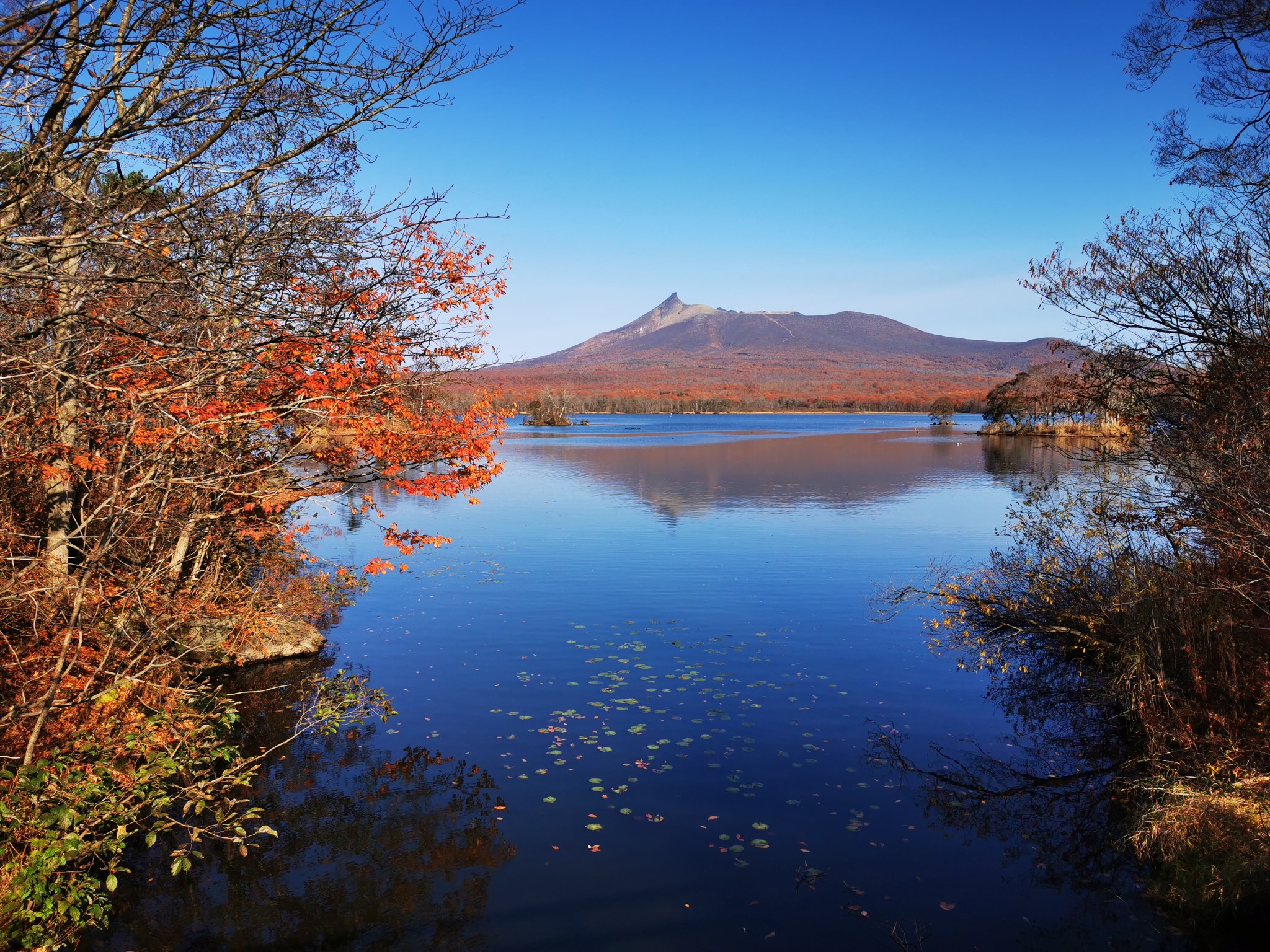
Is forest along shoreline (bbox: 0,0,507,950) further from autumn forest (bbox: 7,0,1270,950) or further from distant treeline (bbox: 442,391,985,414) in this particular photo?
distant treeline (bbox: 442,391,985,414)

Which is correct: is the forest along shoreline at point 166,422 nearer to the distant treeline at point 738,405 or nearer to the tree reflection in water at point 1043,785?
the tree reflection in water at point 1043,785

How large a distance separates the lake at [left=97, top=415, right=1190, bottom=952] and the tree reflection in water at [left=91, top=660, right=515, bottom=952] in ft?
0.09

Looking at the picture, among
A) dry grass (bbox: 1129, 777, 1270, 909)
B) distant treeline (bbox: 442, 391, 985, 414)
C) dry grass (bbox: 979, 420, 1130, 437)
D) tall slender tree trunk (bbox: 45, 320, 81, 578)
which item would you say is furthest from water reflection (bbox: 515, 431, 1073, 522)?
distant treeline (bbox: 442, 391, 985, 414)

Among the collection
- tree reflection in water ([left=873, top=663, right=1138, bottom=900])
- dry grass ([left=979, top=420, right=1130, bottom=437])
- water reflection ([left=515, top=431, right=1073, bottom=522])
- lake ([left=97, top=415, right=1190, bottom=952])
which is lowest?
tree reflection in water ([left=873, top=663, right=1138, bottom=900])

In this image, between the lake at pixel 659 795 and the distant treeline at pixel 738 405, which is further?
the distant treeline at pixel 738 405

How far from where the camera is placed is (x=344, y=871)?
7227 millimetres

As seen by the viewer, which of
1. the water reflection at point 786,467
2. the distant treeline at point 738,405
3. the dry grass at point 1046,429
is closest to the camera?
the water reflection at point 786,467

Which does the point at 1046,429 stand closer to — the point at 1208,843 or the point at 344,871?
the point at 1208,843

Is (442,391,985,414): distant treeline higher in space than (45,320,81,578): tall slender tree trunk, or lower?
higher

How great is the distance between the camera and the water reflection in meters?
32.1

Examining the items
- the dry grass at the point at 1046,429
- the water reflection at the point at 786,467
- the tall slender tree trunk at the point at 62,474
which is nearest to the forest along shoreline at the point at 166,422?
the tall slender tree trunk at the point at 62,474

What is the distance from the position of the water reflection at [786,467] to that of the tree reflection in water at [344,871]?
16.9 m

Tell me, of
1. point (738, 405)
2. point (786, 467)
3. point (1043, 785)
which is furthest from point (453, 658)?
point (738, 405)

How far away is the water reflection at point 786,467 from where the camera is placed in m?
32.1
